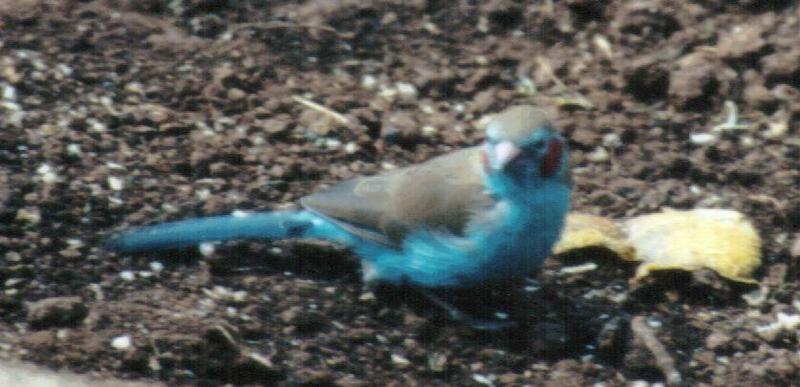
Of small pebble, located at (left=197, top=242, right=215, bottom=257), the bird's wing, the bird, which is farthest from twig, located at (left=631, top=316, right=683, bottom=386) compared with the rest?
small pebble, located at (left=197, top=242, right=215, bottom=257)

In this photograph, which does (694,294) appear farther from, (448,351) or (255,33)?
(255,33)

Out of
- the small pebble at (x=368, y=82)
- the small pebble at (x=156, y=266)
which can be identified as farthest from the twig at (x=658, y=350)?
the small pebble at (x=368, y=82)

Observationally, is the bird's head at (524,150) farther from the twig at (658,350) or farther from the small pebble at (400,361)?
the small pebble at (400,361)

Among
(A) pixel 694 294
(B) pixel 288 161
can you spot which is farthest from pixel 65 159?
(A) pixel 694 294

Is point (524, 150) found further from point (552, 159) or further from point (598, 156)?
point (598, 156)

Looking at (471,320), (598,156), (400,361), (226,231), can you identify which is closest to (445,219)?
(471,320)
